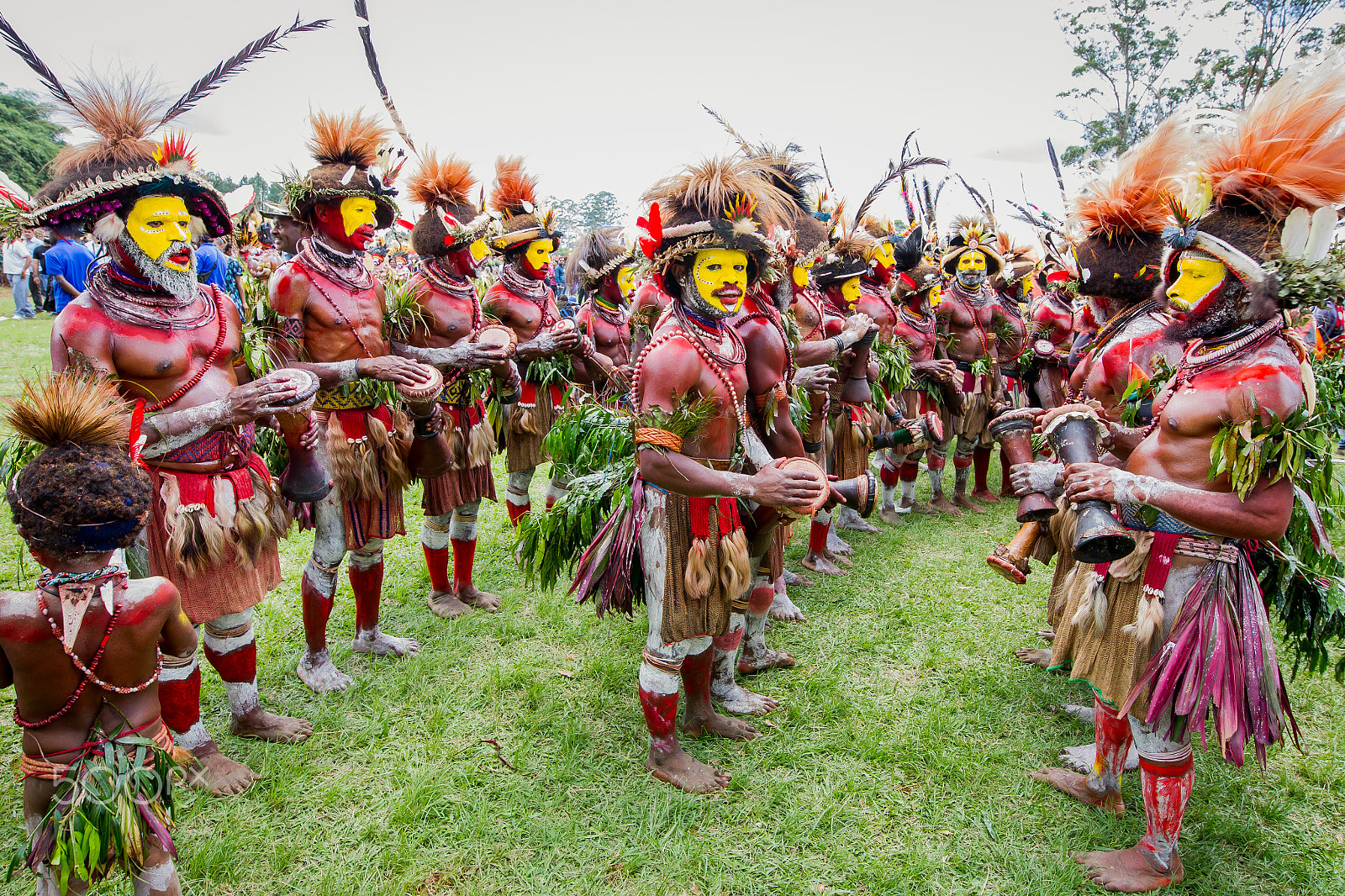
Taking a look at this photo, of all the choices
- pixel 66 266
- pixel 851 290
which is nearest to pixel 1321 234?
pixel 851 290

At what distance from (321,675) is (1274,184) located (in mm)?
5002

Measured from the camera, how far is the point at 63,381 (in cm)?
224

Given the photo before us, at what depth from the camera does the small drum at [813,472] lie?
2.90 meters

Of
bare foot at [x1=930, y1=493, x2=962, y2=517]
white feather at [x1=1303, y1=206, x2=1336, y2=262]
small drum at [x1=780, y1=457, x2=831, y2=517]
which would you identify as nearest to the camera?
white feather at [x1=1303, y1=206, x2=1336, y2=262]

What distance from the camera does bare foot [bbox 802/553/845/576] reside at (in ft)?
20.4

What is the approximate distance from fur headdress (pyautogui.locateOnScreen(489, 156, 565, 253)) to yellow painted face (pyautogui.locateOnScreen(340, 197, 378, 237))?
1.78 m

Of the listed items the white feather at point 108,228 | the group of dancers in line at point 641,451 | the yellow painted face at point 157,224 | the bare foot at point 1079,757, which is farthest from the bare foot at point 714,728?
the white feather at point 108,228

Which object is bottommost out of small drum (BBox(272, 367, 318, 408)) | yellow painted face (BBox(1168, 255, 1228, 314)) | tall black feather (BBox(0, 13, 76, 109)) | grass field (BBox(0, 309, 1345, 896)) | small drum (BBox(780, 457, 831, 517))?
grass field (BBox(0, 309, 1345, 896))

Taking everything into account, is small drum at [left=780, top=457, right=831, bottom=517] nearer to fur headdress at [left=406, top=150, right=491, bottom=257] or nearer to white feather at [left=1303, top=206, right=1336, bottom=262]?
white feather at [left=1303, top=206, right=1336, bottom=262]

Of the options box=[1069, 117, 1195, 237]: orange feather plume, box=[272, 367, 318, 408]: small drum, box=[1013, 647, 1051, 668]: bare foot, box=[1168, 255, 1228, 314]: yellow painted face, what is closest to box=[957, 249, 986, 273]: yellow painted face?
box=[1069, 117, 1195, 237]: orange feather plume

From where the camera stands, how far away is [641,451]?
301cm

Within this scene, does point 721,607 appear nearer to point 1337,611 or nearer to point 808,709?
point 808,709

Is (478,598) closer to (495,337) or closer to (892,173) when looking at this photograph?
(495,337)

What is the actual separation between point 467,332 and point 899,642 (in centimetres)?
358
